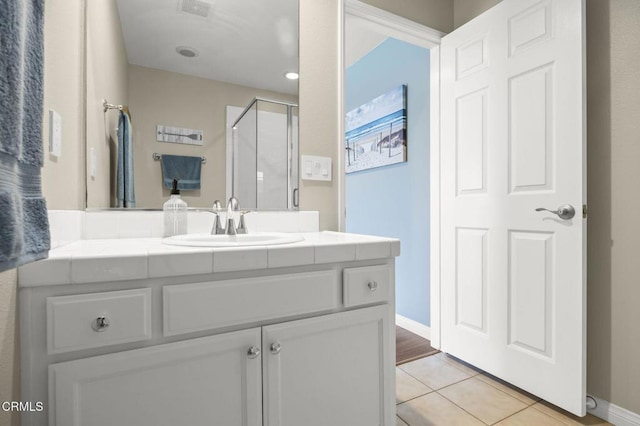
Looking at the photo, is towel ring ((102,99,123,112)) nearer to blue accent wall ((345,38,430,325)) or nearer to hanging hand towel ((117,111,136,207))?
hanging hand towel ((117,111,136,207))

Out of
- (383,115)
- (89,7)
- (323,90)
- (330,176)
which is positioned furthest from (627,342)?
(89,7)

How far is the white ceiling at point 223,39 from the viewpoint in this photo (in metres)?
1.33

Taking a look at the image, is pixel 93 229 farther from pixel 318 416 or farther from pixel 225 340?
pixel 318 416

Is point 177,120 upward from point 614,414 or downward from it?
upward

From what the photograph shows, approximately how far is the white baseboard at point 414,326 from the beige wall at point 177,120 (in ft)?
A: 5.87

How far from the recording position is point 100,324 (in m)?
0.76

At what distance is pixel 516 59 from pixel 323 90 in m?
0.98

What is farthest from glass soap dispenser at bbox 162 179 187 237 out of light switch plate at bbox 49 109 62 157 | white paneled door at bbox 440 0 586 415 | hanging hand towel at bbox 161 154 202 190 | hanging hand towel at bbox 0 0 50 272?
white paneled door at bbox 440 0 586 415

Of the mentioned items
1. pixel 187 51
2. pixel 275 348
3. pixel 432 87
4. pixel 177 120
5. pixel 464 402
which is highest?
pixel 432 87

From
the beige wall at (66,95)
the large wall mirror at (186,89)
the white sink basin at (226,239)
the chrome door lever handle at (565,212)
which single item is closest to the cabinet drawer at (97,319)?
the white sink basin at (226,239)

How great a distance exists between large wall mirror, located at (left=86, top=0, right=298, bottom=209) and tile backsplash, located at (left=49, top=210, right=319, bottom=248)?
47mm

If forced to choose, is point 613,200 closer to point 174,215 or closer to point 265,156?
point 265,156

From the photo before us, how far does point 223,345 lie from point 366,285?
0.48 meters

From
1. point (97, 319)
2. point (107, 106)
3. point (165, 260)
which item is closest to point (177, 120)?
point (107, 106)
